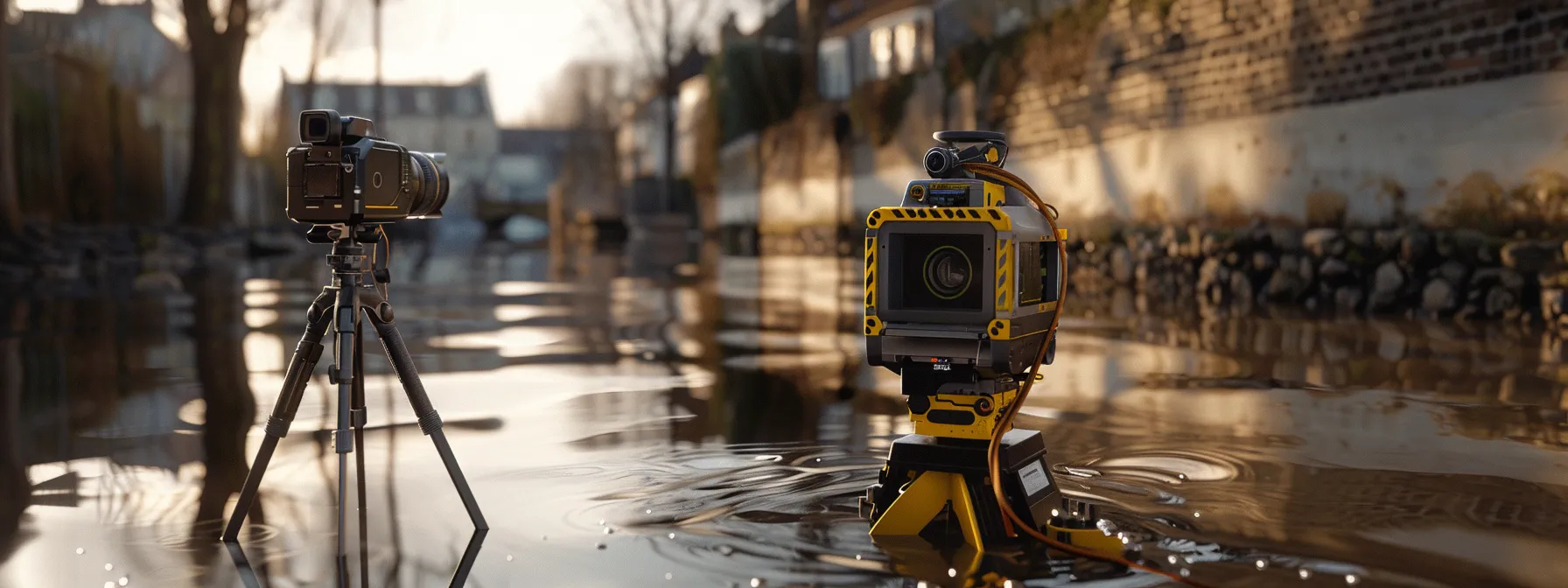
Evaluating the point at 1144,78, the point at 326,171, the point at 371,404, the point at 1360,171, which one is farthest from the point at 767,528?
the point at 1144,78

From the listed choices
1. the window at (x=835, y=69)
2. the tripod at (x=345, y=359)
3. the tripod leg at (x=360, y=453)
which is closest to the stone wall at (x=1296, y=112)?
the tripod leg at (x=360, y=453)

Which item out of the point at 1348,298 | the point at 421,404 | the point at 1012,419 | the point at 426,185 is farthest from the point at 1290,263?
the point at 421,404

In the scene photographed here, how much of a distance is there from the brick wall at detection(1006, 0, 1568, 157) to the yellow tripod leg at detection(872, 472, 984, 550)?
9986 mm

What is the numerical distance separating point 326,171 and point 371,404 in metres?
3.77

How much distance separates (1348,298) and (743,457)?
10594 millimetres

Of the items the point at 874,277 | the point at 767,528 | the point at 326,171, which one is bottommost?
the point at 767,528

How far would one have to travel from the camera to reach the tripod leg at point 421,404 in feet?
15.4

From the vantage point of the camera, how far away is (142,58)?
30547 mm

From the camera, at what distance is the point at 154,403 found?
8062 millimetres

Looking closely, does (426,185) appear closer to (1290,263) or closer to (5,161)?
(1290,263)

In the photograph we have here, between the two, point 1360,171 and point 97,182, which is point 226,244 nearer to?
point 97,182

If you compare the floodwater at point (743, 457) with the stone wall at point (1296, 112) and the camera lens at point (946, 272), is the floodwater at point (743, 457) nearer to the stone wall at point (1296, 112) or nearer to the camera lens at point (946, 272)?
the camera lens at point (946, 272)

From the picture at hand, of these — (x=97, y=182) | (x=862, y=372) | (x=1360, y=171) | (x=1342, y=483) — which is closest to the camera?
(x=1342, y=483)

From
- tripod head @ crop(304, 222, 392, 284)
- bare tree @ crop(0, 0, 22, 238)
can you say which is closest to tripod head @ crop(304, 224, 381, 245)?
tripod head @ crop(304, 222, 392, 284)
